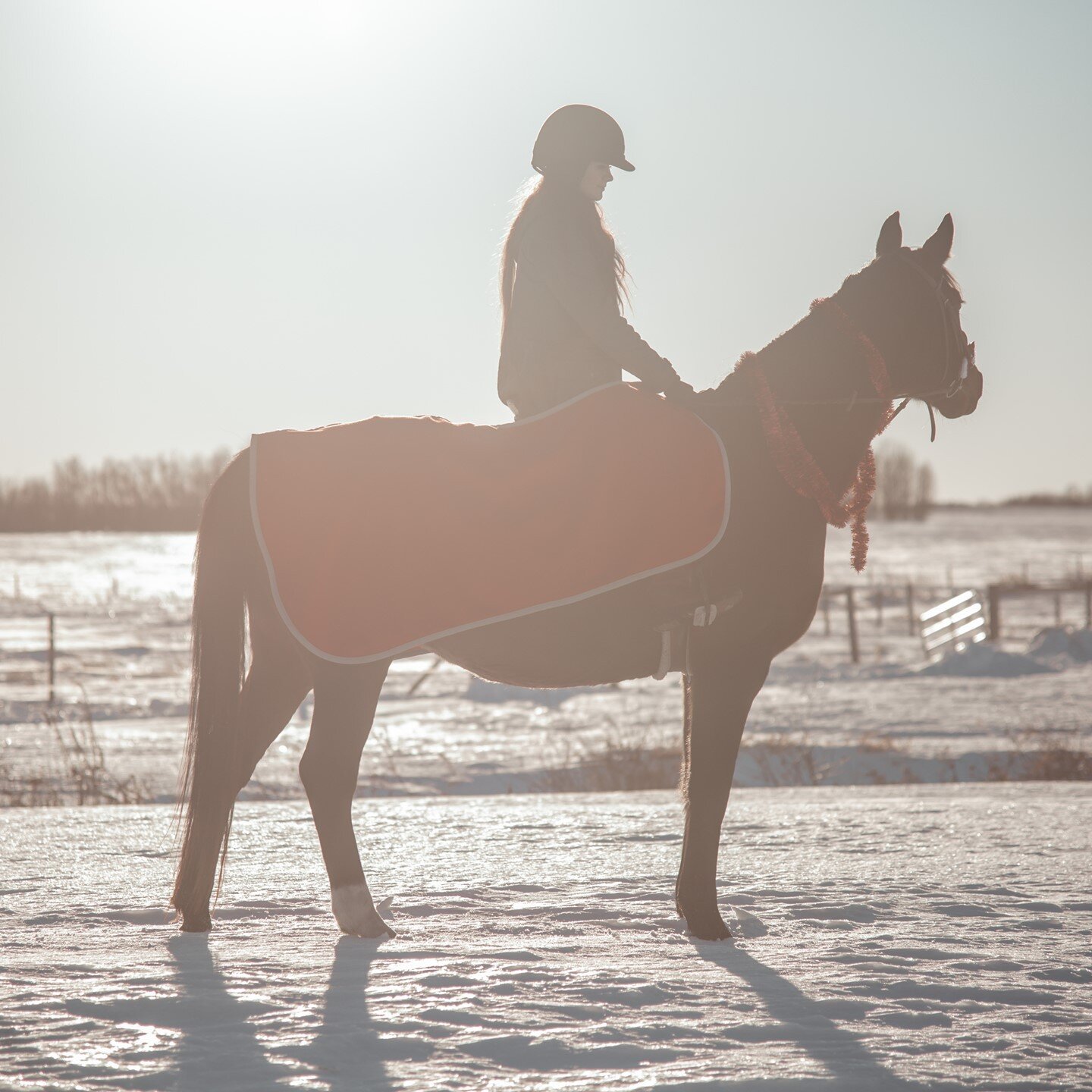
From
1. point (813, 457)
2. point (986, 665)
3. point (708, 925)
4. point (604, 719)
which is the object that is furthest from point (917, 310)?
point (986, 665)

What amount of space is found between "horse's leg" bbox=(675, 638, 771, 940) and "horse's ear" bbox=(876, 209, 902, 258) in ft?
4.84

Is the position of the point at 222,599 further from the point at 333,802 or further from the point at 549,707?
the point at 549,707

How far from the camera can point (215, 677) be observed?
13.2 feet

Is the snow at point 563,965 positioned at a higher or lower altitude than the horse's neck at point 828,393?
lower

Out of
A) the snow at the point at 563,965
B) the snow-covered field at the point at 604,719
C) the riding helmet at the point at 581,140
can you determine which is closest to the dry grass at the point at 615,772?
the snow-covered field at the point at 604,719

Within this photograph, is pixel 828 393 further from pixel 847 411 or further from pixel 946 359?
pixel 946 359

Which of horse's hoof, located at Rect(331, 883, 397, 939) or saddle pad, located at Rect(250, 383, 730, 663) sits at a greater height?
saddle pad, located at Rect(250, 383, 730, 663)

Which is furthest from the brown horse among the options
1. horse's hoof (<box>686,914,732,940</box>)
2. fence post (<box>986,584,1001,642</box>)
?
fence post (<box>986,584,1001,642</box>)

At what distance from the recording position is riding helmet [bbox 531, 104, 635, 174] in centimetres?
418

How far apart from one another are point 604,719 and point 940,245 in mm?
11123

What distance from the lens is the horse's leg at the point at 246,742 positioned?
401 cm

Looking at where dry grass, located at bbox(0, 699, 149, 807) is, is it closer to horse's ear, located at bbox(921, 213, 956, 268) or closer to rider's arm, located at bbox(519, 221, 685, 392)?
rider's arm, located at bbox(519, 221, 685, 392)

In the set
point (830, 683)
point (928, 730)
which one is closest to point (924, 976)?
point (928, 730)

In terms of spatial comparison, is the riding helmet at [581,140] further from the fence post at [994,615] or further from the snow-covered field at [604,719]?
the fence post at [994,615]
